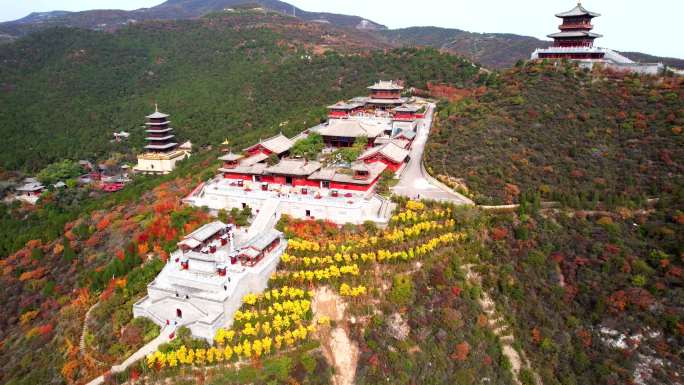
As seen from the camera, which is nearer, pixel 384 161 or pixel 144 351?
pixel 144 351

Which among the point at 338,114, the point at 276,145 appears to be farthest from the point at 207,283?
the point at 338,114

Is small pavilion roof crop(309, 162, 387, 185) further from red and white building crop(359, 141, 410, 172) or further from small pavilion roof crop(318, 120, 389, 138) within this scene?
small pavilion roof crop(318, 120, 389, 138)

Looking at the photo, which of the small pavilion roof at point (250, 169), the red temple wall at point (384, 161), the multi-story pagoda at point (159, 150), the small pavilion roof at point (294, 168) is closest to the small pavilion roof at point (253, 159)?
the small pavilion roof at point (250, 169)

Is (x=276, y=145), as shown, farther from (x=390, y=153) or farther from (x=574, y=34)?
(x=574, y=34)

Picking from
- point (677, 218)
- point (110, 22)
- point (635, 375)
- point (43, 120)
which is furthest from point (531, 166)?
point (110, 22)

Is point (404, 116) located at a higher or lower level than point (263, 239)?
higher

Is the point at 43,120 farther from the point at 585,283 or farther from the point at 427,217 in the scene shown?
the point at 585,283

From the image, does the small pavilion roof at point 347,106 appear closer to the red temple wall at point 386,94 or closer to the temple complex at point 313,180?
the red temple wall at point 386,94

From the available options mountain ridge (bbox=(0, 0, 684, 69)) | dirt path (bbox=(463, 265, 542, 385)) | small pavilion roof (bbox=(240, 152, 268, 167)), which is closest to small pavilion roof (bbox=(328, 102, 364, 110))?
small pavilion roof (bbox=(240, 152, 268, 167))
